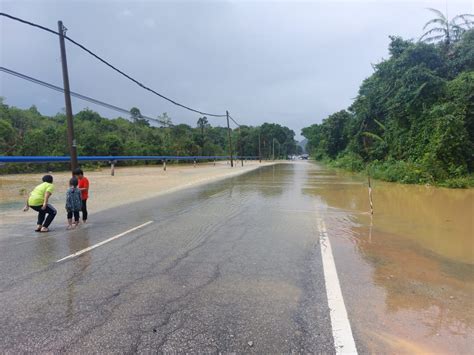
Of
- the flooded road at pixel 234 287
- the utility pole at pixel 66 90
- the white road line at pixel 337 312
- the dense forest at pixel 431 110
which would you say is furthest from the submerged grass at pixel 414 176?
the utility pole at pixel 66 90

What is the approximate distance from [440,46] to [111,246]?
81.9 ft

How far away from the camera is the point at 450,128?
16.8 meters

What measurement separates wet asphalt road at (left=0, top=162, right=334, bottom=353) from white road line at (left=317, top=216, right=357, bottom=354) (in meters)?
0.08

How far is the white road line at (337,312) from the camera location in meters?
2.91

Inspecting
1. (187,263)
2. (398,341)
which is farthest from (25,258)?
(398,341)

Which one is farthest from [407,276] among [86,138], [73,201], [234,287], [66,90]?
[86,138]

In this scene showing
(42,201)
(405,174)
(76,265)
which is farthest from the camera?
(405,174)

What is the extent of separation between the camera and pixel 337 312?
11.5ft

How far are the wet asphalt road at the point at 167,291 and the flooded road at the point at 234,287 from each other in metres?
0.02

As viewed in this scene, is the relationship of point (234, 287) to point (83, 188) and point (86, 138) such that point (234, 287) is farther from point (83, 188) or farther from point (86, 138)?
point (86, 138)

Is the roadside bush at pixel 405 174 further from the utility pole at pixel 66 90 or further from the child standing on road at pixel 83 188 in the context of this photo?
the utility pole at pixel 66 90

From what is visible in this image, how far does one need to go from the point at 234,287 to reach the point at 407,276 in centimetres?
250

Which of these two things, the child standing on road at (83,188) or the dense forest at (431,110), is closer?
the child standing on road at (83,188)

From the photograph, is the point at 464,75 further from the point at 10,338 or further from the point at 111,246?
the point at 10,338
